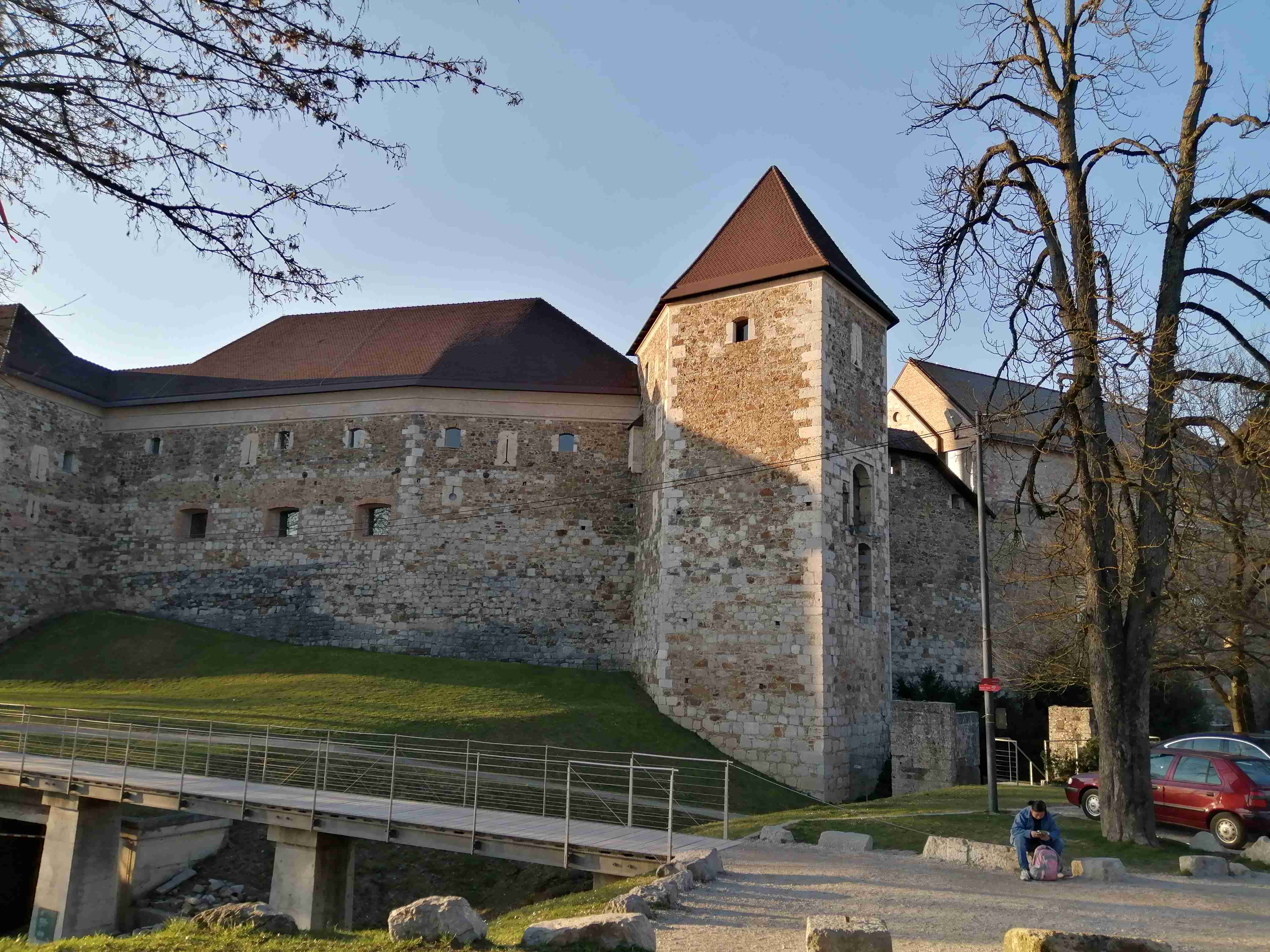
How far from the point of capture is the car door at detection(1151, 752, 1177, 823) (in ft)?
40.7

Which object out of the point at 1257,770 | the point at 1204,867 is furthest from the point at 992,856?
the point at 1257,770

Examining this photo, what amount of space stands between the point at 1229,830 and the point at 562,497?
17.0 metres

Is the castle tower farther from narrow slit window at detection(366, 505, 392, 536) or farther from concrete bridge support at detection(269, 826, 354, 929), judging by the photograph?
concrete bridge support at detection(269, 826, 354, 929)

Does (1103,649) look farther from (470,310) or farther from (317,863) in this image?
(470,310)

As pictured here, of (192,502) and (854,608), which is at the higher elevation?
(192,502)

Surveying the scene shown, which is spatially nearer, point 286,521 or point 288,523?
point 288,523

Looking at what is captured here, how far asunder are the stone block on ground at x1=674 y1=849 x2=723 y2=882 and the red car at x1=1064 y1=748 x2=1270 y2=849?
5.22 meters

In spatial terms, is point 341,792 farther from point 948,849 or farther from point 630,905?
point 948,849

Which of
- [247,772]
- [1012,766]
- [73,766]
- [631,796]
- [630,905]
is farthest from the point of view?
[1012,766]

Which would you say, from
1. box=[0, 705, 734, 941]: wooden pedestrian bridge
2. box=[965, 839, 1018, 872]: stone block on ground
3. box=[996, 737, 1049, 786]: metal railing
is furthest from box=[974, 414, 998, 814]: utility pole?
box=[996, 737, 1049, 786]: metal railing

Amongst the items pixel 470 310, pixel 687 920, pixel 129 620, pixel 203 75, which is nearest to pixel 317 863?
pixel 687 920

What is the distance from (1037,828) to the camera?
9383 mm

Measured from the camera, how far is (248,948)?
21.9 ft

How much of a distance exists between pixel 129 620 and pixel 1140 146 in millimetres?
25565
